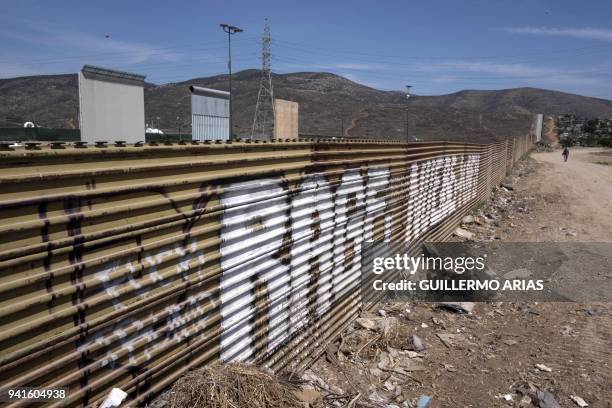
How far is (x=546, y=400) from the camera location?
13.3 feet

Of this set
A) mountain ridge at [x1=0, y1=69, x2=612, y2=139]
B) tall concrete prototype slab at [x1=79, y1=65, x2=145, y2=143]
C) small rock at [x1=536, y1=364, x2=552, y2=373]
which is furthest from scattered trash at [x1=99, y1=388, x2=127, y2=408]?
mountain ridge at [x1=0, y1=69, x2=612, y2=139]

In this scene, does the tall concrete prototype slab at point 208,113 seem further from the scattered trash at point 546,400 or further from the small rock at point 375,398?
the scattered trash at point 546,400

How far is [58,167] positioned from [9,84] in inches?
4403

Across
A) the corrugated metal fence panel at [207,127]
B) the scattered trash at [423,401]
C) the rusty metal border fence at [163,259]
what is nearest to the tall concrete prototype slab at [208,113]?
the corrugated metal fence panel at [207,127]

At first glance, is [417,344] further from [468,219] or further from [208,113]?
[208,113]

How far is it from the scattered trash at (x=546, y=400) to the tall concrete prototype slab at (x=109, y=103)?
7.18m

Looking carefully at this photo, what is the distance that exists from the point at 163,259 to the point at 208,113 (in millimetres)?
9723

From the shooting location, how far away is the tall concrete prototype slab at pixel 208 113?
11.3m

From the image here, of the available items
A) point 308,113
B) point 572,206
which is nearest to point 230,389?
point 572,206

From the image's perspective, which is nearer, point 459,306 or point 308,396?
point 308,396

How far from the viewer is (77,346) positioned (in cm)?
216

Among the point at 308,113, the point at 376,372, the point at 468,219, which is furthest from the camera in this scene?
the point at 308,113

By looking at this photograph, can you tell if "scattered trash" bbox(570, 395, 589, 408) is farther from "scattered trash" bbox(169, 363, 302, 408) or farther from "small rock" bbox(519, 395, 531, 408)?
"scattered trash" bbox(169, 363, 302, 408)

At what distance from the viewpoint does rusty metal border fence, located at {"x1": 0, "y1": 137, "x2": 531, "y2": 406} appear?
1.95 m
